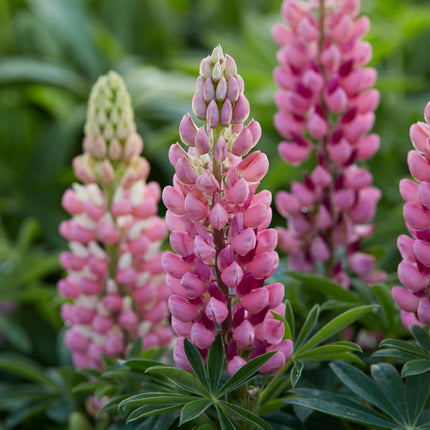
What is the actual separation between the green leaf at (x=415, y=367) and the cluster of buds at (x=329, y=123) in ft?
0.88

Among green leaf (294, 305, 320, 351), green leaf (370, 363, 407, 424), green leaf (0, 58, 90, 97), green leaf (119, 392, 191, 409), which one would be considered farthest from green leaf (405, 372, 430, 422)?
green leaf (0, 58, 90, 97)

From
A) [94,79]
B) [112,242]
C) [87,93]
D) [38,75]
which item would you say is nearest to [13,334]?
[112,242]

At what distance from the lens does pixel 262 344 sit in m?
0.73

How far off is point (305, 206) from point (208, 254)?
36 cm

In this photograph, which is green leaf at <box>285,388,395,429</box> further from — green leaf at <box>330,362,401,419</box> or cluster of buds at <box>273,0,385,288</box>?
cluster of buds at <box>273,0,385,288</box>

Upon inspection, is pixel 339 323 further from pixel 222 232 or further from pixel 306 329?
pixel 222 232

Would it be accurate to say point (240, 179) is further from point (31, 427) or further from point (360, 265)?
point (31, 427)

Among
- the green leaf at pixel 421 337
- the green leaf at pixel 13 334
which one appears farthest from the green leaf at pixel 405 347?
the green leaf at pixel 13 334

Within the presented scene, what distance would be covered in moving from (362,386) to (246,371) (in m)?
0.14

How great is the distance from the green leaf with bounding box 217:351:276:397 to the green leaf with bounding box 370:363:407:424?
13 centimetres

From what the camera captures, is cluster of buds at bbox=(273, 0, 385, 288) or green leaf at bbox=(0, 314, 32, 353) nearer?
cluster of buds at bbox=(273, 0, 385, 288)

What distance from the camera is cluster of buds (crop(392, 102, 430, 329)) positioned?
71cm

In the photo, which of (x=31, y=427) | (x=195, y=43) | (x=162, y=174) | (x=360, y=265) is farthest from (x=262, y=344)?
(x=195, y=43)

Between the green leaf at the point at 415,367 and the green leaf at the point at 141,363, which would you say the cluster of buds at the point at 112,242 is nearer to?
the green leaf at the point at 141,363
